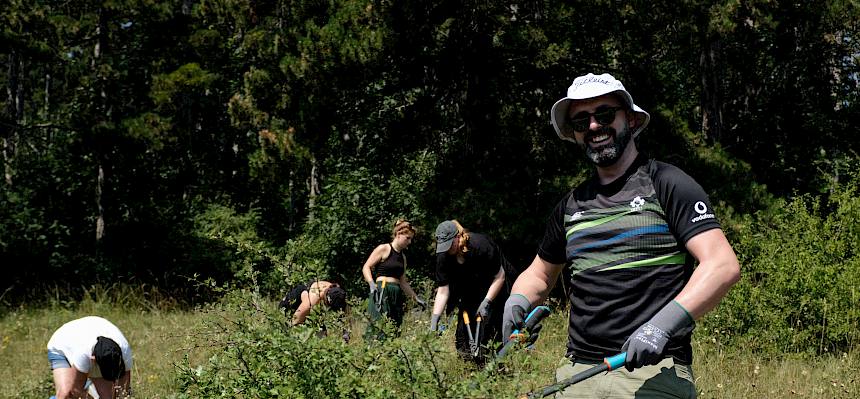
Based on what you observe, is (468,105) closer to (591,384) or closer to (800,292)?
(800,292)

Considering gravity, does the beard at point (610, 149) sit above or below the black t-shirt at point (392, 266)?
above

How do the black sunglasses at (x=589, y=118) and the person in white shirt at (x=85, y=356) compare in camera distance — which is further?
the person in white shirt at (x=85, y=356)

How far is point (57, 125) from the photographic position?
15.7 m

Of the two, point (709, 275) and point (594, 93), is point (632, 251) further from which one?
point (594, 93)

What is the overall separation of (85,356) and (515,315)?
3149 mm

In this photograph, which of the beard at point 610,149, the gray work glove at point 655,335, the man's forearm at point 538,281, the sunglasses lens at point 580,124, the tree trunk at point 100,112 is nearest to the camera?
the gray work glove at point 655,335

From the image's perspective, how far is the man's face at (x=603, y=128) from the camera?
2.73 meters

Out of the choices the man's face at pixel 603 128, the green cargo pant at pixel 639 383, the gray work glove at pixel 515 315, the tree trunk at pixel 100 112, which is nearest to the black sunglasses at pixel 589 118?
the man's face at pixel 603 128

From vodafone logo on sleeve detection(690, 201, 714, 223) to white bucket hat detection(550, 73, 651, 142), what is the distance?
44 cm

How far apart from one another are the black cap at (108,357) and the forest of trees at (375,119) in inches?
102

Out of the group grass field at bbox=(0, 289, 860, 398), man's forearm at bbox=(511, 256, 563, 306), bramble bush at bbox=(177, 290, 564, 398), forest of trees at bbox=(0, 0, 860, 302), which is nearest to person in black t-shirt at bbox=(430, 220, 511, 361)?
grass field at bbox=(0, 289, 860, 398)

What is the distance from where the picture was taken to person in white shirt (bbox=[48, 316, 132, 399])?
16.0ft

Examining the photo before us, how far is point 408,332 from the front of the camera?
3.36 m

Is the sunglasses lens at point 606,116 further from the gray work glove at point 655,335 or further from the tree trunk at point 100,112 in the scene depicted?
the tree trunk at point 100,112
